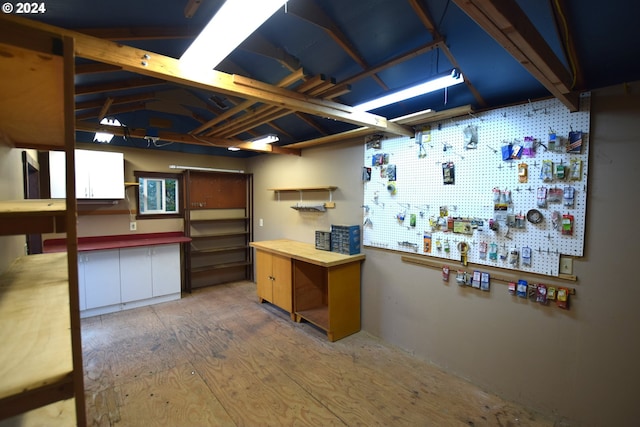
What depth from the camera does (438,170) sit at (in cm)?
271

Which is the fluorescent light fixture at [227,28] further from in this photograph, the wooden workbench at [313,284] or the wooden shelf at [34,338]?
the wooden workbench at [313,284]

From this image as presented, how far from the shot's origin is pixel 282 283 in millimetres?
3842

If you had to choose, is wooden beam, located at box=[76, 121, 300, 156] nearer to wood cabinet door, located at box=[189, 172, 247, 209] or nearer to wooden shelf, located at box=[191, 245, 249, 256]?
wood cabinet door, located at box=[189, 172, 247, 209]

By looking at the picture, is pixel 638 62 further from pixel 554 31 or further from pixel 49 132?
pixel 49 132

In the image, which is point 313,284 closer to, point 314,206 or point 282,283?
point 282,283

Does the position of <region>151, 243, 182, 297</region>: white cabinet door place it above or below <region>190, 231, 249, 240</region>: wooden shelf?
below

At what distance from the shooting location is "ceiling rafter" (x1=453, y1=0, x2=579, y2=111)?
1.03 metres

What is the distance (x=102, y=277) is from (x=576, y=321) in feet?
16.6

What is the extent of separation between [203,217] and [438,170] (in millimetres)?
4111

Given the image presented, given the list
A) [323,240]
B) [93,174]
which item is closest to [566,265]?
[323,240]

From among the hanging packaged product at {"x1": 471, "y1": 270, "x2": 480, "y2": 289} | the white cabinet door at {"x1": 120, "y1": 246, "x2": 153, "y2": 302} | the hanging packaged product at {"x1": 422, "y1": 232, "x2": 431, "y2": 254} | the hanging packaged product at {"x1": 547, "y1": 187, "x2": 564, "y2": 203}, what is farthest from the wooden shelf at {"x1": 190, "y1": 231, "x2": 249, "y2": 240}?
the hanging packaged product at {"x1": 547, "y1": 187, "x2": 564, "y2": 203}

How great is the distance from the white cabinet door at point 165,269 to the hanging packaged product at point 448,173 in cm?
393

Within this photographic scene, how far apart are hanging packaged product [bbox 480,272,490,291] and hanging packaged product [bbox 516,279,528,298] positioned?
214 mm

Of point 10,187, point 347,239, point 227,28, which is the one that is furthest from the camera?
point 347,239
